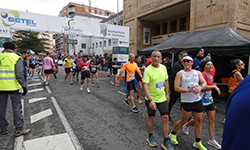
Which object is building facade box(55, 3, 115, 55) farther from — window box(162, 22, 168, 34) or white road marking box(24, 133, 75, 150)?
white road marking box(24, 133, 75, 150)

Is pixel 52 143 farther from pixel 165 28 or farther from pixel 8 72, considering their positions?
pixel 165 28

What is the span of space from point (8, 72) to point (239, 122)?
14.0 ft

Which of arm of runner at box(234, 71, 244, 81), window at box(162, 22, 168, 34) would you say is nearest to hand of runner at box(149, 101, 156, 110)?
arm of runner at box(234, 71, 244, 81)

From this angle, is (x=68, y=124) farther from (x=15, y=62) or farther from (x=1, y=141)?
(x=15, y=62)

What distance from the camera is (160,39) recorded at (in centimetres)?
2398

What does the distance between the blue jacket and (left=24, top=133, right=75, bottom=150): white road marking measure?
Result: 295 cm

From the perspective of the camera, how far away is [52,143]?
125 inches

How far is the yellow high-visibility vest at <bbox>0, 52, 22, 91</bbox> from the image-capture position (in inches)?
134

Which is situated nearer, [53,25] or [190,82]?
[190,82]

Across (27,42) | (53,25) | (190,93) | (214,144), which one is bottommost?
(214,144)

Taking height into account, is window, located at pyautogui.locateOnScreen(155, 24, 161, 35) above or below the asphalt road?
above

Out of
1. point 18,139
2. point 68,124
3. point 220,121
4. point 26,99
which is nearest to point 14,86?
point 18,139

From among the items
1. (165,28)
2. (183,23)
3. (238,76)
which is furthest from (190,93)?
(165,28)

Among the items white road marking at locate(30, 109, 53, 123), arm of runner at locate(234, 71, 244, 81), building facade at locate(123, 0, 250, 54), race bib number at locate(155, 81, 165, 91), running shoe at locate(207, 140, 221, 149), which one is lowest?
running shoe at locate(207, 140, 221, 149)
